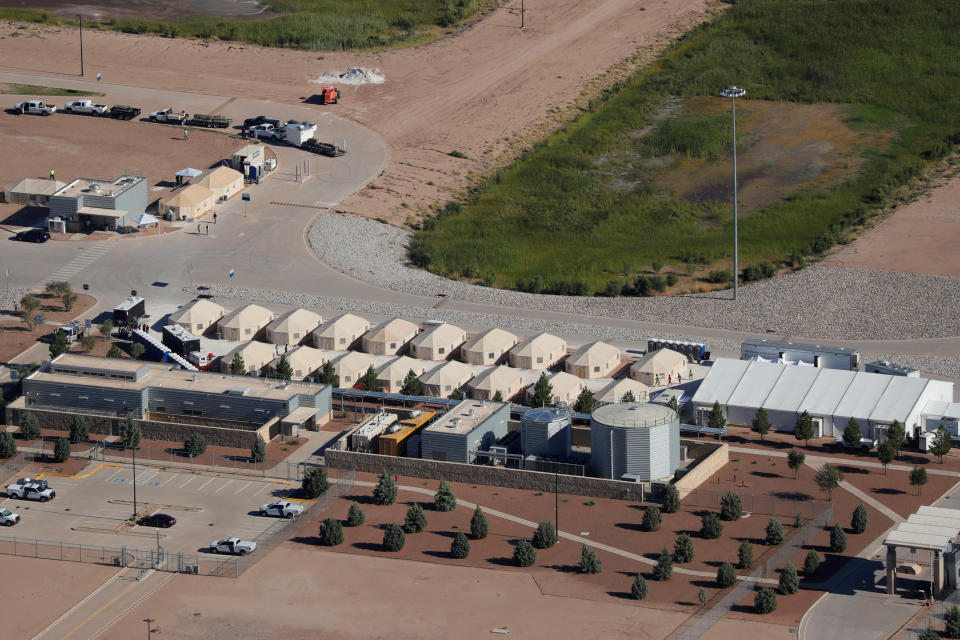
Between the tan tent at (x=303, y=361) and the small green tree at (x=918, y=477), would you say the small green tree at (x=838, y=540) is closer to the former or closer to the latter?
the small green tree at (x=918, y=477)

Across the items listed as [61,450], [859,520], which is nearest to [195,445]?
[61,450]

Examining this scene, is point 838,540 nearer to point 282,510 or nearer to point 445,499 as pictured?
point 445,499

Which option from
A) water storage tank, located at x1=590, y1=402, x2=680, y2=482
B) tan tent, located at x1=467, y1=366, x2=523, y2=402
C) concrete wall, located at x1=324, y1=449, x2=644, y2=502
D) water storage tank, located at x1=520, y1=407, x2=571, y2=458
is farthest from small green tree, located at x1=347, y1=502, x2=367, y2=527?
tan tent, located at x1=467, y1=366, x2=523, y2=402

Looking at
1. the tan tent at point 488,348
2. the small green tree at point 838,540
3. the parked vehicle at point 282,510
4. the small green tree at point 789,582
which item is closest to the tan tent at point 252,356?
the tan tent at point 488,348

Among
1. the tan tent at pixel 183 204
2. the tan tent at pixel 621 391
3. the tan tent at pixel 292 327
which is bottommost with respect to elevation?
the tan tent at pixel 621 391

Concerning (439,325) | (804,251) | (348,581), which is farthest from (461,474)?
(804,251)

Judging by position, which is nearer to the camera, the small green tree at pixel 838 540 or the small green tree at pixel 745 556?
the small green tree at pixel 745 556

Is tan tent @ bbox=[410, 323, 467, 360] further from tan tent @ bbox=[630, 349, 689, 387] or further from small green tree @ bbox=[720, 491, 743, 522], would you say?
small green tree @ bbox=[720, 491, 743, 522]
